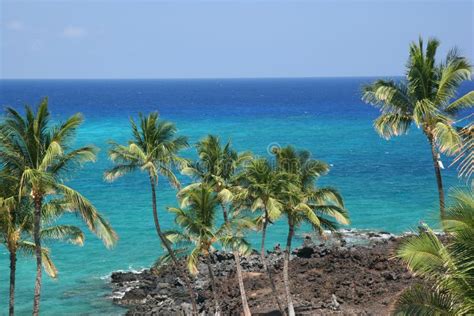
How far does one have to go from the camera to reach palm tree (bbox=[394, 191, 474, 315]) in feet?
36.0

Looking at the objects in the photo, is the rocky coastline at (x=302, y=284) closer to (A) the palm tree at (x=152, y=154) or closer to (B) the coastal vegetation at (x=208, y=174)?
(B) the coastal vegetation at (x=208, y=174)

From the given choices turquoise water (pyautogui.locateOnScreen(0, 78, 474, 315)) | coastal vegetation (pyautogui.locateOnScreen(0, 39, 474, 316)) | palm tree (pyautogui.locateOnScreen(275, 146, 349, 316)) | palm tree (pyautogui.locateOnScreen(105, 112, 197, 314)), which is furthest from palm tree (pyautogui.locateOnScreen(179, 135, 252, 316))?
turquoise water (pyautogui.locateOnScreen(0, 78, 474, 315))

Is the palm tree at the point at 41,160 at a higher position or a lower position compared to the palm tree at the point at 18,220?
higher

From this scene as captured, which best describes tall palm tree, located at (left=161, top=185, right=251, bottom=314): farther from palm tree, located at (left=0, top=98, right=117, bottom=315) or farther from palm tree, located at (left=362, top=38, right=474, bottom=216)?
palm tree, located at (left=362, top=38, right=474, bottom=216)

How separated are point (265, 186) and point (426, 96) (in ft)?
26.3

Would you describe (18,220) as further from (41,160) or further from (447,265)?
(447,265)

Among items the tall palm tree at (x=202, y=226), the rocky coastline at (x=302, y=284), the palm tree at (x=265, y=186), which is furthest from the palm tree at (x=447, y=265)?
the rocky coastline at (x=302, y=284)

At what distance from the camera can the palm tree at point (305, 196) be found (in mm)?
27359

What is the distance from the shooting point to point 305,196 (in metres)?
27.7

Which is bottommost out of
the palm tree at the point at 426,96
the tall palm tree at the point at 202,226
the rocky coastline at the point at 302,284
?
the rocky coastline at the point at 302,284

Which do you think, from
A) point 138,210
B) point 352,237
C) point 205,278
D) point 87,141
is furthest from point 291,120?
point 205,278

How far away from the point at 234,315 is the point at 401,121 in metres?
13.1

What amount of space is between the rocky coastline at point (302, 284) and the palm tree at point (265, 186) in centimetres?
551

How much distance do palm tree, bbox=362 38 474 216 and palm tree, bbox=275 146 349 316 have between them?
3590 millimetres
